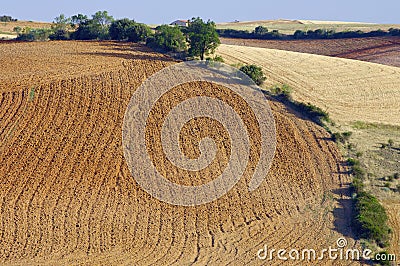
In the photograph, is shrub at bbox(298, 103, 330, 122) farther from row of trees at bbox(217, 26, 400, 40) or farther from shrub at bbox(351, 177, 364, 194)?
row of trees at bbox(217, 26, 400, 40)

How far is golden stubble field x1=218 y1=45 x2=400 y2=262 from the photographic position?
37.3 meters

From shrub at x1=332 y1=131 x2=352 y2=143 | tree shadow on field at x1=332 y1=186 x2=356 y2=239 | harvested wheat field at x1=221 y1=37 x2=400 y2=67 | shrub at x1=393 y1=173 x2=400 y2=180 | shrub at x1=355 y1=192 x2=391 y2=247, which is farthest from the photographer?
harvested wheat field at x1=221 y1=37 x2=400 y2=67

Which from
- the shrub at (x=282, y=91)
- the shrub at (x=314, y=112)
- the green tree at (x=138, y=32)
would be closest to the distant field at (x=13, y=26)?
the green tree at (x=138, y=32)

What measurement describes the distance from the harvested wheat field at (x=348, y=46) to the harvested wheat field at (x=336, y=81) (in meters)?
11.5

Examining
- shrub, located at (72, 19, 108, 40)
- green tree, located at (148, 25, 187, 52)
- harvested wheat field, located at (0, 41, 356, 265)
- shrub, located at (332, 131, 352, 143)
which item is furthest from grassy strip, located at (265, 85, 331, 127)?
shrub, located at (72, 19, 108, 40)

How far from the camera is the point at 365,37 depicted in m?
87.2

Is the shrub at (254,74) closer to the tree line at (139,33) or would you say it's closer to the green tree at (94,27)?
the tree line at (139,33)

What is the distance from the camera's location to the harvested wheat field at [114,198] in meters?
27.2

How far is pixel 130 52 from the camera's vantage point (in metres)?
A: 58.9

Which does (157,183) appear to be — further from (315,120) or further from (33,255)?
(315,120)

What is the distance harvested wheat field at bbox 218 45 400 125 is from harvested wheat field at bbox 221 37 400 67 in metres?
11.5

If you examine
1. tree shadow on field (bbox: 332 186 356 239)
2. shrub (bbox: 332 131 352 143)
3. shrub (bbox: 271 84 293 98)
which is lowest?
tree shadow on field (bbox: 332 186 356 239)

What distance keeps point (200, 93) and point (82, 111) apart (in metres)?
10.7

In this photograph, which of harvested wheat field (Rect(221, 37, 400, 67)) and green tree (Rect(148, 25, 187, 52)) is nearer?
green tree (Rect(148, 25, 187, 52))
